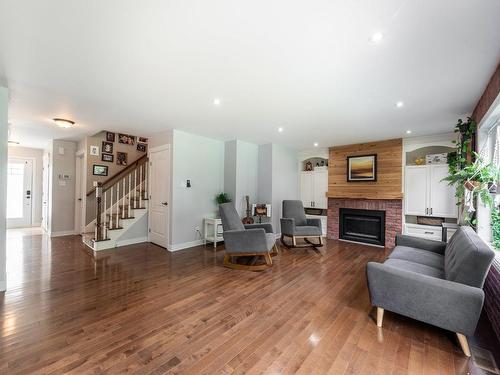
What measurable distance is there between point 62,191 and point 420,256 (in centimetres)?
763

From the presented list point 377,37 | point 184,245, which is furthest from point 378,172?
point 184,245

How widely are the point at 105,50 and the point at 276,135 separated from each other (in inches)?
136

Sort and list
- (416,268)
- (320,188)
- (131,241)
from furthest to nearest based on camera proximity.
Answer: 1. (320,188)
2. (131,241)
3. (416,268)

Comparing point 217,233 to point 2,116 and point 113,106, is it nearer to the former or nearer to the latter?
point 113,106

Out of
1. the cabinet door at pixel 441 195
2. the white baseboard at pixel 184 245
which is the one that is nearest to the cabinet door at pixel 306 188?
the cabinet door at pixel 441 195

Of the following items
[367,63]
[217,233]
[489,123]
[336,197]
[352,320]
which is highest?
[367,63]

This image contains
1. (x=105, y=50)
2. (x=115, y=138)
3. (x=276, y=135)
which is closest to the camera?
(x=105, y=50)

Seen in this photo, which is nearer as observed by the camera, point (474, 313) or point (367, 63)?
point (474, 313)

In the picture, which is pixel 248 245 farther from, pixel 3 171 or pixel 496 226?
pixel 3 171

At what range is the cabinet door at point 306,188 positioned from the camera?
6.33 metres

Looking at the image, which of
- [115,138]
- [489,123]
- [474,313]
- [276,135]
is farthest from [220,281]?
[115,138]

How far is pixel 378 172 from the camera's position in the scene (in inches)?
203

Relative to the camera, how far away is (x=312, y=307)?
94.7 inches

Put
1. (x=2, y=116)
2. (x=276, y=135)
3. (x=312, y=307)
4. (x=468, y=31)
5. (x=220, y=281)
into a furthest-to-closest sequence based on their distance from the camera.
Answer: (x=276, y=135), (x=220, y=281), (x=2, y=116), (x=312, y=307), (x=468, y=31)
